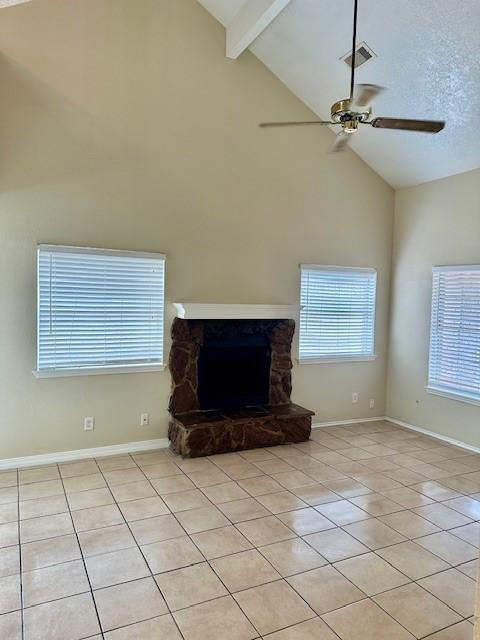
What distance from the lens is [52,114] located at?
13.3ft

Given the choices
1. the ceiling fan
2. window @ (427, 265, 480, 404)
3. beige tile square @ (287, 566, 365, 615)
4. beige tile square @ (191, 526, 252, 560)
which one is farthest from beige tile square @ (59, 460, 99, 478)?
window @ (427, 265, 480, 404)

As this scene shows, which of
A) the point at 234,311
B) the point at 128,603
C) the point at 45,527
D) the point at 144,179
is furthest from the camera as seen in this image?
the point at 234,311

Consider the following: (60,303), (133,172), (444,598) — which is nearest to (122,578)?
(444,598)

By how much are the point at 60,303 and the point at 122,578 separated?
2.52 meters

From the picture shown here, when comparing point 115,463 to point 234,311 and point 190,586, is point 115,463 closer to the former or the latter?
point 234,311

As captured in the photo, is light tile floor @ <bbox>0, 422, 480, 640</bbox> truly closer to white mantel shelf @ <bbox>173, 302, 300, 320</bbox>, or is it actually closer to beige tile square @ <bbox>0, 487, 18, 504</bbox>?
beige tile square @ <bbox>0, 487, 18, 504</bbox>

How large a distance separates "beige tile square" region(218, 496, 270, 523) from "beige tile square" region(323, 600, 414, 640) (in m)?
1.06

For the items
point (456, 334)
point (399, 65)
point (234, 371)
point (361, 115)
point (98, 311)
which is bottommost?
point (234, 371)

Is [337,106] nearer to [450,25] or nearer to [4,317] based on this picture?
[450,25]

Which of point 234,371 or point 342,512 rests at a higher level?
point 234,371

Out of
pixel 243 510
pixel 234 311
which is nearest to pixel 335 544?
pixel 243 510

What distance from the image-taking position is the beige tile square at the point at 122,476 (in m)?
3.88

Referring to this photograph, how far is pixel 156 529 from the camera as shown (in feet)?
10.2

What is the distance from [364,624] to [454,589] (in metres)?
0.66
